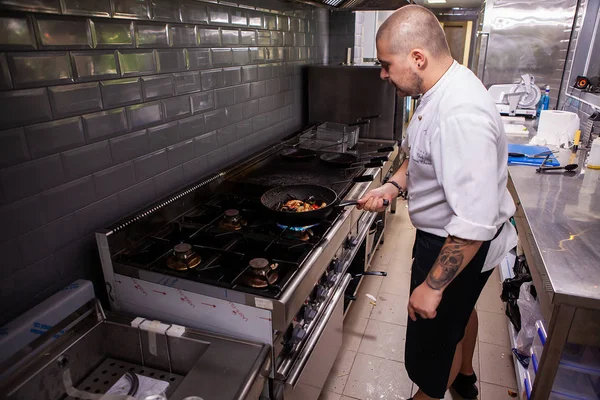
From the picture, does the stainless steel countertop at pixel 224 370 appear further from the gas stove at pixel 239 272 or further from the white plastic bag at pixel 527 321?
the white plastic bag at pixel 527 321

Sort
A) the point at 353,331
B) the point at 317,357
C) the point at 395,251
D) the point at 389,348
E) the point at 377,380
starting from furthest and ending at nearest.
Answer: the point at 395,251 → the point at 353,331 → the point at 389,348 → the point at 377,380 → the point at 317,357

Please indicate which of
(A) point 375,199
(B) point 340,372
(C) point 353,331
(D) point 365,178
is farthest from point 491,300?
(A) point 375,199

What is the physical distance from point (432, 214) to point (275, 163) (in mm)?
1192

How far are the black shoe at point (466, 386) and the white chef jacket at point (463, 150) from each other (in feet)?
3.47

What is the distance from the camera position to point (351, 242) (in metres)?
2.03

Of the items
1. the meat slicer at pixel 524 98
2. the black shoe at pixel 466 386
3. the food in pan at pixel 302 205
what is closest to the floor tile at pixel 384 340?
the black shoe at pixel 466 386

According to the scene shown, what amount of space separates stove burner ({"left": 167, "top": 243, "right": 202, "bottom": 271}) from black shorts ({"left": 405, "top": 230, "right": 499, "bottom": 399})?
80 centimetres

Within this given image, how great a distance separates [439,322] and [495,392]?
0.78 meters

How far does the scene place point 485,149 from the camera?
1.10 m

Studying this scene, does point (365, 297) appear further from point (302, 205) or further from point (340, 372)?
point (302, 205)

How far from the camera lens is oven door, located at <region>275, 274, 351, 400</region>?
1.33 meters

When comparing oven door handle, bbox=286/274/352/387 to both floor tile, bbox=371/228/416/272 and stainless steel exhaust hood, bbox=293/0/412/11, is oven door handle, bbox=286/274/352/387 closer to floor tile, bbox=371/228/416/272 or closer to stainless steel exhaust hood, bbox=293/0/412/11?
floor tile, bbox=371/228/416/272

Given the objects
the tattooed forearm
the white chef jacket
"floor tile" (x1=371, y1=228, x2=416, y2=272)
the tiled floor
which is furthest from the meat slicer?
the tattooed forearm

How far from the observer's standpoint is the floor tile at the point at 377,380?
1930mm
